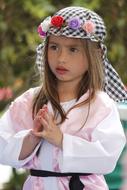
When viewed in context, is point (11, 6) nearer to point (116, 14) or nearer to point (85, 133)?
point (116, 14)

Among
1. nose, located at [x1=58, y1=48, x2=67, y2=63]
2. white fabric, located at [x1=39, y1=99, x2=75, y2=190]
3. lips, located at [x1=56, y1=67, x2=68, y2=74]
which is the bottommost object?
white fabric, located at [x1=39, y1=99, x2=75, y2=190]

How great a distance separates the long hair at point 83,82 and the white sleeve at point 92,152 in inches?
3.7

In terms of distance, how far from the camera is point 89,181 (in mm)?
1901

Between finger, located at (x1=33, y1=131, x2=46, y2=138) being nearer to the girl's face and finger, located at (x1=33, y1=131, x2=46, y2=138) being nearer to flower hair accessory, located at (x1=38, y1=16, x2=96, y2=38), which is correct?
the girl's face

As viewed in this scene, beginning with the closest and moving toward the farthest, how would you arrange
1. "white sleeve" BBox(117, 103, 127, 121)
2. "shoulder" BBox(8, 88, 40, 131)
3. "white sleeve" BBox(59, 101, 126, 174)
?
"white sleeve" BBox(59, 101, 126, 174)
"shoulder" BBox(8, 88, 40, 131)
"white sleeve" BBox(117, 103, 127, 121)

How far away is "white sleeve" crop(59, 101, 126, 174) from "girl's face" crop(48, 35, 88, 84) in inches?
7.1

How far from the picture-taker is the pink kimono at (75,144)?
1.83 meters

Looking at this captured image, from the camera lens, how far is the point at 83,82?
1958mm

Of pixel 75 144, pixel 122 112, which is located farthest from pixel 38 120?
pixel 122 112

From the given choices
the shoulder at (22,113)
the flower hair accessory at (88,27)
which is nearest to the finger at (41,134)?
the shoulder at (22,113)

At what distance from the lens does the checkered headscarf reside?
1890mm

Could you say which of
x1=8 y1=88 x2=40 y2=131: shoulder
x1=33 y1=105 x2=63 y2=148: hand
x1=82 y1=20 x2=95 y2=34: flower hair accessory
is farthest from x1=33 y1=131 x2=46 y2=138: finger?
x1=82 y1=20 x2=95 y2=34: flower hair accessory

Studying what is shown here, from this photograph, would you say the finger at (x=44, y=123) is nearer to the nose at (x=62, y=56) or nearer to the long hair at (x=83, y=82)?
the long hair at (x=83, y=82)

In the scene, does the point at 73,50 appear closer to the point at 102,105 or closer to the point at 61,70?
the point at 61,70
